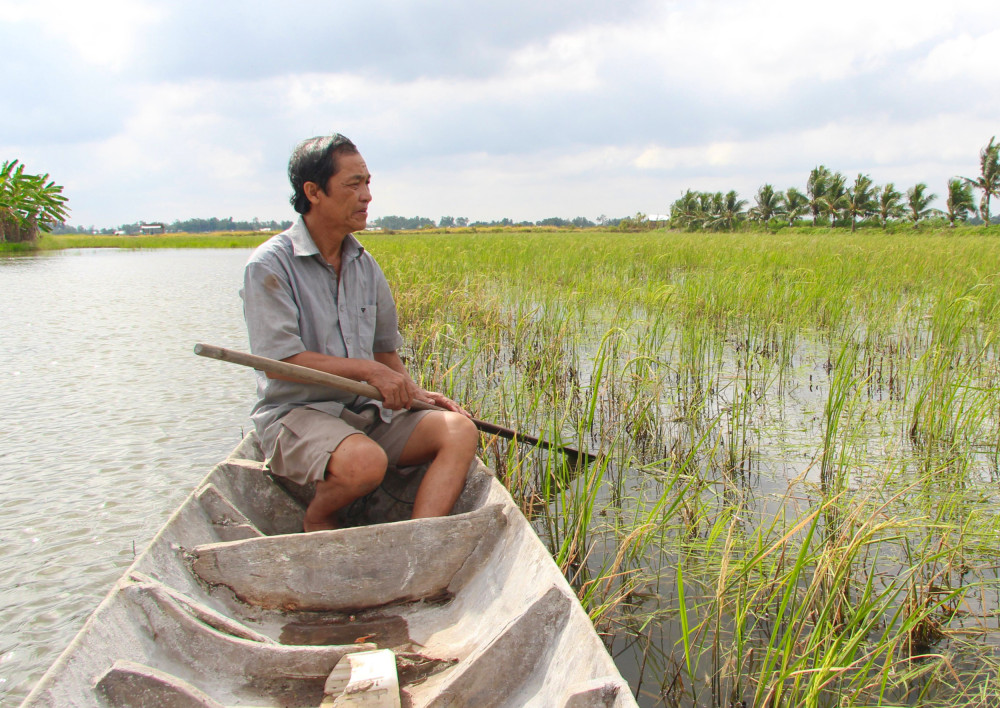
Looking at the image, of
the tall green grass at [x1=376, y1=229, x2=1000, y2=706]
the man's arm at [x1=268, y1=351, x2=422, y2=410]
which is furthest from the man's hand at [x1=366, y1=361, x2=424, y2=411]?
the tall green grass at [x1=376, y1=229, x2=1000, y2=706]

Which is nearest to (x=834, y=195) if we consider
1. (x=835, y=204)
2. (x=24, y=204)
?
(x=835, y=204)

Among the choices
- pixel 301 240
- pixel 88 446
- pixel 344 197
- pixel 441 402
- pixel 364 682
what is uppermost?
pixel 344 197

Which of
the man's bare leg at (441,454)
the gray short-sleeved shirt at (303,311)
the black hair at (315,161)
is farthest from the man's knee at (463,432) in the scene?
the black hair at (315,161)

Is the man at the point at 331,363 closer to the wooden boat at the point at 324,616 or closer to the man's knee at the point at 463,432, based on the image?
the man's knee at the point at 463,432

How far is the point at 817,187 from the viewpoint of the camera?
36.5 metres

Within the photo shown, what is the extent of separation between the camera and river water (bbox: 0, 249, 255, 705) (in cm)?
227

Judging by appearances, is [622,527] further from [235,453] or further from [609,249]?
[609,249]

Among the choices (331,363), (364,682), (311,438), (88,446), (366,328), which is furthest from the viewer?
(88,446)

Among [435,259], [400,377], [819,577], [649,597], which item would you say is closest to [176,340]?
[435,259]

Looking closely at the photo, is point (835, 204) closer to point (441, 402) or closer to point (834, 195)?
point (834, 195)

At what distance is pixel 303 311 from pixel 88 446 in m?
2.41

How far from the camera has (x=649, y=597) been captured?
2.08 meters

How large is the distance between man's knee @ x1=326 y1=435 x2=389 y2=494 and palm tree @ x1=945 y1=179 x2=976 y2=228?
36.0m

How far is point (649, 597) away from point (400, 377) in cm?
104
